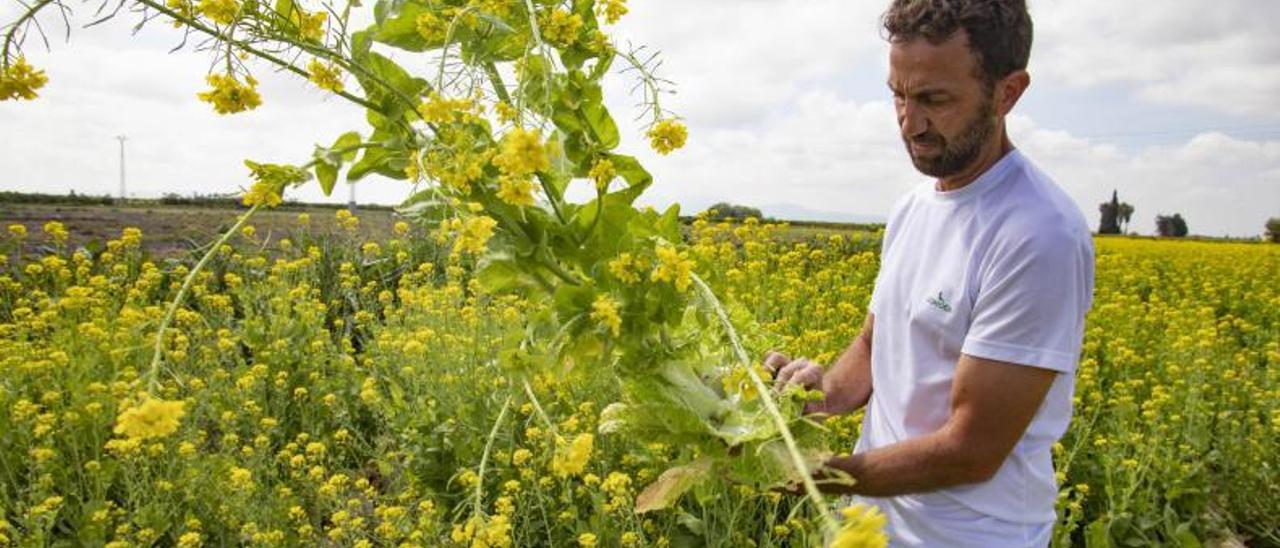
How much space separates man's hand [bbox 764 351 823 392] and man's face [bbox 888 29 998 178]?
462mm

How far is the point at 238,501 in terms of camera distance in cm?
305

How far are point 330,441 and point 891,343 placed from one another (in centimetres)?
332

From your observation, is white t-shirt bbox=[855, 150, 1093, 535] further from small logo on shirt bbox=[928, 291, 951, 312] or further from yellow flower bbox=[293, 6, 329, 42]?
yellow flower bbox=[293, 6, 329, 42]

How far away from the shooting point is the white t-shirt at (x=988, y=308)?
4.91 ft

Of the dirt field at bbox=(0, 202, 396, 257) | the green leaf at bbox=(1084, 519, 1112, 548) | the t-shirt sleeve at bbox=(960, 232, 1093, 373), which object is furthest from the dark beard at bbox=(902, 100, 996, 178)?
the dirt field at bbox=(0, 202, 396, 257)

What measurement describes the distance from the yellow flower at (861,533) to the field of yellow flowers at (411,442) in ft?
2.69

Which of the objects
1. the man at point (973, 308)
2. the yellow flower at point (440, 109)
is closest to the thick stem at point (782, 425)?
the man at point (973, 308)

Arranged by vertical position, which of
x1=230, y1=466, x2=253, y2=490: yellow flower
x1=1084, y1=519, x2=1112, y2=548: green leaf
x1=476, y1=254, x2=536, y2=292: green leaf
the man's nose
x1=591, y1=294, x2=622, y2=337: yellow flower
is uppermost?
the man's nose

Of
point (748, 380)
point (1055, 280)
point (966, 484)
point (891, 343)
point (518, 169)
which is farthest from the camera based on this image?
point (891, 343)

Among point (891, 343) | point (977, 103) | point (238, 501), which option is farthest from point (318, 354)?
point (977, 103)

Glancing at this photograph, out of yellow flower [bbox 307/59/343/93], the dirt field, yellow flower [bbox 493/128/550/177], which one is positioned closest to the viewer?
yellow flower [bbox 493/128/550/177]

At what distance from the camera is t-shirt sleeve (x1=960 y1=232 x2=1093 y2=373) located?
149 centimetres

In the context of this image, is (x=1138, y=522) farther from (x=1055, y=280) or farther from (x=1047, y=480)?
(x=1055, y=280)

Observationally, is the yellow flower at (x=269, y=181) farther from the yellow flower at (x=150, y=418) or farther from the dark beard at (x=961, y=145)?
the dark beard at (x=961, y=145)
